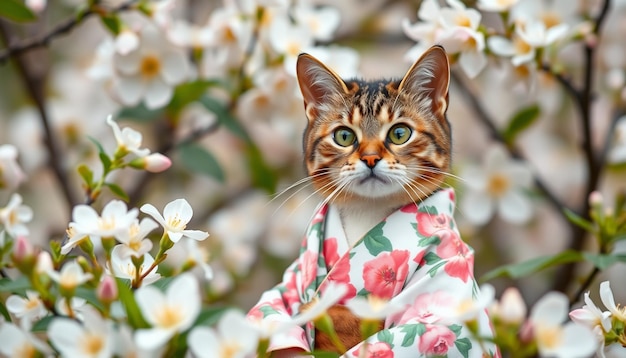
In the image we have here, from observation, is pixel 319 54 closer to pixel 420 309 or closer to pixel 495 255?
pixel 420 309

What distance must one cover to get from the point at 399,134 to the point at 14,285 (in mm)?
498

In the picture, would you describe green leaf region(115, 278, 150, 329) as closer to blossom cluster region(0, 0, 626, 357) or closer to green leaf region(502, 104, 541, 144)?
blossom cluster region(0, 0, 626, 357)

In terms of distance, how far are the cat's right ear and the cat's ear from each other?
9 cm

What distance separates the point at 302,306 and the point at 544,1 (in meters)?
0.97

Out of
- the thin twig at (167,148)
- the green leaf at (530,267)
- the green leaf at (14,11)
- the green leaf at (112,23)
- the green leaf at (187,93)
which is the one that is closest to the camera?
the green leaf at (530,267)

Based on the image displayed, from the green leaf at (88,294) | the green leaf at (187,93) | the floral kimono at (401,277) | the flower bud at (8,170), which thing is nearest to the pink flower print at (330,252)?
the floral kimono at (401,277)

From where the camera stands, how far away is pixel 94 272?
2.83 feet

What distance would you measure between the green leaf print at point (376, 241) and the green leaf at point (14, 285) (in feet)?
1.32

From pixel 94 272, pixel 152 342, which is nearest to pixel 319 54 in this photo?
pixel 94 272

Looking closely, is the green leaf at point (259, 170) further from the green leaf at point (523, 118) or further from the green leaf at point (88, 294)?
the green leaf at point (88, 294)

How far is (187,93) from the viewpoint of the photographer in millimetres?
1691

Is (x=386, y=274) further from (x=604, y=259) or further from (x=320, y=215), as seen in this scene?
(x=604, y=259)

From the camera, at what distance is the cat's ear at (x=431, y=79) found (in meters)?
1.09

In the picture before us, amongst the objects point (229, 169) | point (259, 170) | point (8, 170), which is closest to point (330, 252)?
point (8, 170)
